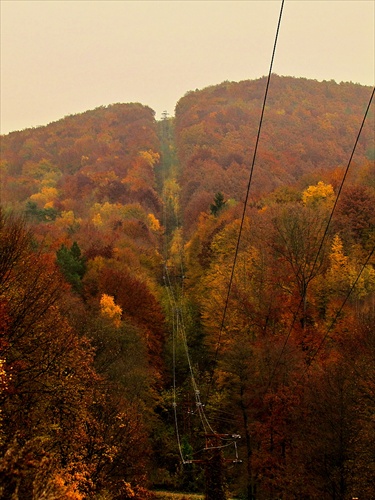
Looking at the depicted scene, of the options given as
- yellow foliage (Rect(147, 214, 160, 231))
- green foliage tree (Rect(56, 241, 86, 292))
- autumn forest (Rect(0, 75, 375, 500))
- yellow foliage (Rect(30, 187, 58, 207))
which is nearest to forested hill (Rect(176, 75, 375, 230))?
autumn forest (Rect(0, 75, 375, 500))

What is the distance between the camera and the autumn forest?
78.4 feet

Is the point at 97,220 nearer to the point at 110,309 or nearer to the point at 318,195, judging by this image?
the point at 318,195

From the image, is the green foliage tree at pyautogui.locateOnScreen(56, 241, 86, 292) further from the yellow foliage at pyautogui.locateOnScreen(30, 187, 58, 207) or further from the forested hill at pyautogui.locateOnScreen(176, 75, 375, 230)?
the yellow foliage at pyautogui.locateOnScreen(30, 187, 58, 207)

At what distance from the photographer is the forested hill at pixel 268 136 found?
105 m

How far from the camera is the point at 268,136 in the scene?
138 meters

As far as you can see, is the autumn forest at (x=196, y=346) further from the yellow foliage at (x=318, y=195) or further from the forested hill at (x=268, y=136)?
the forested hill at (x=268, y=136)

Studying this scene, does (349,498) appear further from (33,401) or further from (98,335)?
(98,335)

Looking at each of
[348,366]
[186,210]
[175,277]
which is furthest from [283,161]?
[348,366]

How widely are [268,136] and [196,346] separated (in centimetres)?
9129

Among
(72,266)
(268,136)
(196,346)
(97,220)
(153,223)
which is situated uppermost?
(268,136)

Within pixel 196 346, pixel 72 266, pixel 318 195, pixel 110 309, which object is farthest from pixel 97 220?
pixel 110 309

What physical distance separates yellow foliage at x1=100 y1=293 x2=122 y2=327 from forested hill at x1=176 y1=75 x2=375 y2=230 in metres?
37.7

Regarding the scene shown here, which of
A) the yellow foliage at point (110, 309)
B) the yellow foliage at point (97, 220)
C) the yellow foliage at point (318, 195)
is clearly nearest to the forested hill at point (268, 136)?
the yellow foliage at point (318, 195)

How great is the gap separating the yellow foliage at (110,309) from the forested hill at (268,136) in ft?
124
